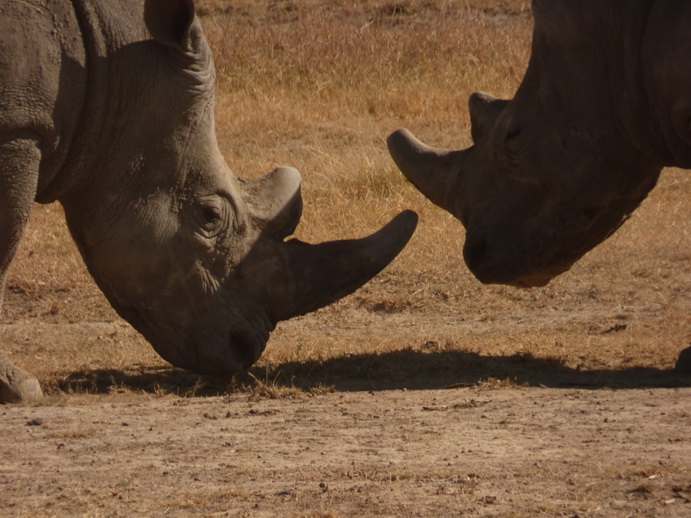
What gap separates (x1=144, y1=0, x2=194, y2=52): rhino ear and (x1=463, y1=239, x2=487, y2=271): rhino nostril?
1.65m

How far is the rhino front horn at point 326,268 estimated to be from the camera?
605 cm

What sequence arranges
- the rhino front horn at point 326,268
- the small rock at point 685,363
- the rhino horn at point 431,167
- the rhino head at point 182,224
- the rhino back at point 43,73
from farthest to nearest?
the rhino horn at point 431,167 → the small rock at point 685,363 → the rhino front horn at point 326,268 → the rhino head at point 182,224 → the rhino back at point 43,73

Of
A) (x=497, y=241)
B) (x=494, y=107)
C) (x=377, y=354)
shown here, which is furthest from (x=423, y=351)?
(x=494, y=107)

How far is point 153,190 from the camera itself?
5785 mm

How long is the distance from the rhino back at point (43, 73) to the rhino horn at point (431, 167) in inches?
74.9

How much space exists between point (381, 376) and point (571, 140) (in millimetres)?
1403

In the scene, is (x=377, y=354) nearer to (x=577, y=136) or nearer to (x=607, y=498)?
(x=577, y=136)

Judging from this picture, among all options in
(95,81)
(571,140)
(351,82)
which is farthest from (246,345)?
(351,82)

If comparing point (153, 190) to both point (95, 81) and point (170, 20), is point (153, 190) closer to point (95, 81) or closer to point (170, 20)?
point (95, 81)

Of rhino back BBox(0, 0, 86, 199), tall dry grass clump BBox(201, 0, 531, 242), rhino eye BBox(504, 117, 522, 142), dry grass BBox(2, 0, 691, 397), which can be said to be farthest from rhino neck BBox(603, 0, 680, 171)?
tall dry grass clump BBox(201, 0, 531, 242)

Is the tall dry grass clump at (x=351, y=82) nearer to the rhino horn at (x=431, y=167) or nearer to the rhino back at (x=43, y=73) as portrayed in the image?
the rhino horn at (x=431, y=167)

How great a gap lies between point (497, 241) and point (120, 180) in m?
1.80

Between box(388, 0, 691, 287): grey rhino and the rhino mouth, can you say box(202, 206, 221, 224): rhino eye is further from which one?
box(388, 0, 691, 287): grey rhino

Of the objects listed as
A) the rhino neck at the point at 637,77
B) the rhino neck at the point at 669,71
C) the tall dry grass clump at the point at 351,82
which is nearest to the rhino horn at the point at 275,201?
the rhino neck at the point at 637,77
